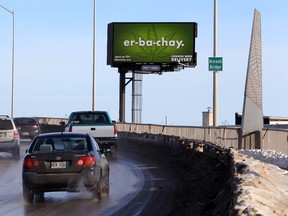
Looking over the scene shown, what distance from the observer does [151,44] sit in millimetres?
55656

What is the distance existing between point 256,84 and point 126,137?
12572 millimetres

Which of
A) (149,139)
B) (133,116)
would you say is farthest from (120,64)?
(149,139)

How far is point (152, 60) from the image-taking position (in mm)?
55156

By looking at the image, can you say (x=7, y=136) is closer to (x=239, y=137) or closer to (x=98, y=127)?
(x=98, y=127)

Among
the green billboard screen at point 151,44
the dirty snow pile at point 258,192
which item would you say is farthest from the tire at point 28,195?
the green billboard screen at point 151,44

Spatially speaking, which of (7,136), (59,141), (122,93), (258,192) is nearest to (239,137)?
(7,136)

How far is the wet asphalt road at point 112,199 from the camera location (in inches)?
543

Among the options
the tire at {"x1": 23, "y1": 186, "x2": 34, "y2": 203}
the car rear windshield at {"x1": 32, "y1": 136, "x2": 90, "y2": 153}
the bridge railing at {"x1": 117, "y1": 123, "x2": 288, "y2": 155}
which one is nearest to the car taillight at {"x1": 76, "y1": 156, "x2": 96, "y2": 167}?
the car rear windshield at {"x1": 32, "y1": 136, "x2": 90, "y2": 153}

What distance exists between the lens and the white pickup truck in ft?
98.0

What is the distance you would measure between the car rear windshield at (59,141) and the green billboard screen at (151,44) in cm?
3834

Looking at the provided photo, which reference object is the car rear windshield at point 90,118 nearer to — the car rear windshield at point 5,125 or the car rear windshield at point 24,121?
the car rear windshield at point 5,125

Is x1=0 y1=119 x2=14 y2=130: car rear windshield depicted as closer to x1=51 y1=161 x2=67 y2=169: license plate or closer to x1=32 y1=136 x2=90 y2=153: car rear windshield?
x1=32 y1=136 x2=90 y2=153: car rear windshield

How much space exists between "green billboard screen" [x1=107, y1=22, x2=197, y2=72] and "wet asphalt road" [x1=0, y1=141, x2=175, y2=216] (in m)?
32.7

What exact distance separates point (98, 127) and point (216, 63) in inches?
243
